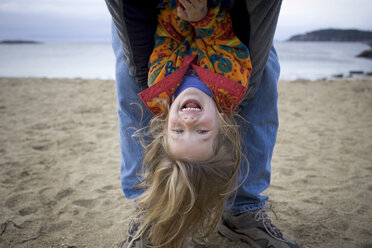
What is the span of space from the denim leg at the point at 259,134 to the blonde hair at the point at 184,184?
0.82ft

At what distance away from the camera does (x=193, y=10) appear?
1.20 metres

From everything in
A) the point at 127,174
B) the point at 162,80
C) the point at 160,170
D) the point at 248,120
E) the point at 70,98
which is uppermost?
the point at 162,80

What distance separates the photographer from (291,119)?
384 centimetres

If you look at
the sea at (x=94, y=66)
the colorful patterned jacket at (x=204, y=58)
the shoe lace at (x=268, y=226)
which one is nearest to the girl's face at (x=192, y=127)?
the colorful patterned jacket at (x=204, y=58)

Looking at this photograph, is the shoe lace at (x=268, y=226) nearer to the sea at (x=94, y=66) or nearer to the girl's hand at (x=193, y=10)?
the girl's hand at (x=193, y=10)

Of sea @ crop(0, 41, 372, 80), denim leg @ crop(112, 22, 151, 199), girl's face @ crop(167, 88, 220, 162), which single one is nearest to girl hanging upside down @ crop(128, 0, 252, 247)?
girl's face @ crop(167, 88, 220, 162)

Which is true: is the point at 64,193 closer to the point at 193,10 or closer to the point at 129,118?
the point at 129,118

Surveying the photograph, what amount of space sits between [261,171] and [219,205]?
1.36 feet

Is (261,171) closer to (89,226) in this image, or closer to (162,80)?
(162,80)

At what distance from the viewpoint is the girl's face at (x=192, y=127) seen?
3.84 ft

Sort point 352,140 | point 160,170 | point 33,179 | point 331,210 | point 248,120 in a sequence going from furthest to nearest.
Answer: point 352,140
point 33,179
point 331,210
point 248,120
point 160,170

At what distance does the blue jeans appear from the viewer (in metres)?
1.51

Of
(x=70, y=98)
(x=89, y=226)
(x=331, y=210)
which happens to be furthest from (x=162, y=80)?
(x=70, y=98)

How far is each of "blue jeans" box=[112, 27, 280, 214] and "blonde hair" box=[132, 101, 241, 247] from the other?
23 centimetres
